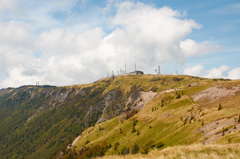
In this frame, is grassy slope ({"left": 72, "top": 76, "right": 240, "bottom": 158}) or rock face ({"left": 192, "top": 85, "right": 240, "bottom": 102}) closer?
grassy slope ({"left": 72, "top": 76, "right": 240, "bottom": 158})

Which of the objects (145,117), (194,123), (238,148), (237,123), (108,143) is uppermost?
(238,148)

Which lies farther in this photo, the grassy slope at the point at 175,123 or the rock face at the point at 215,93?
the rock face at the point at 215,93

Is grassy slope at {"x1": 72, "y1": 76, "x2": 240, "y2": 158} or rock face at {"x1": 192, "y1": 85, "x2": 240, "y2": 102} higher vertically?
rock face at {"x1": 192, "y1": 85, "x2": 240, "y2": 102}

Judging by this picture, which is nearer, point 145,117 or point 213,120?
point 213,120

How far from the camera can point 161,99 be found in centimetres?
13262

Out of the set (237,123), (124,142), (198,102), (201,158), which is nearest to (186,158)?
(201,158)

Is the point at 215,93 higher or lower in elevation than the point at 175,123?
higher

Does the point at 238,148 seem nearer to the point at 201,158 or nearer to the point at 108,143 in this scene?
the point at 201,158

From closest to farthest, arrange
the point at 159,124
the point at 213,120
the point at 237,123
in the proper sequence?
the point at 237,123 < the point at 213,120 < the point at 159,124

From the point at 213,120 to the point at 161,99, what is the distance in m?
70.8

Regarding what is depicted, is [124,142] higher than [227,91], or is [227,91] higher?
[227,91]

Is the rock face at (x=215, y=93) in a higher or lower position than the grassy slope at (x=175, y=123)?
higher

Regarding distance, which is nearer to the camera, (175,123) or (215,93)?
(175,123)

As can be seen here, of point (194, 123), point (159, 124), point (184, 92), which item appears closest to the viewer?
point (194, 123)
